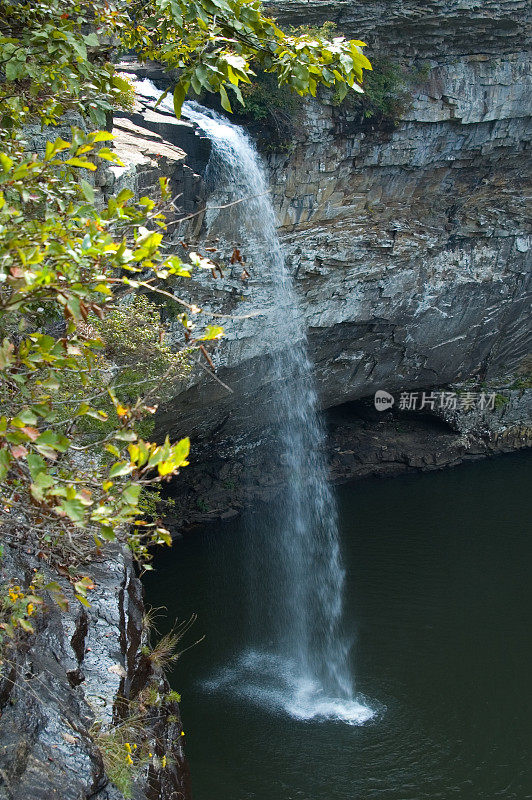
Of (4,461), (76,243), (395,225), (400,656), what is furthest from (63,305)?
(395,225)

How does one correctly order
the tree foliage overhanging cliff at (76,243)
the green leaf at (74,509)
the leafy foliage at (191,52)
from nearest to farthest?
the green leaf at (74,509) < the tree foliage overhanging cliff at (76,243) < the leafy foliage at (191,52)

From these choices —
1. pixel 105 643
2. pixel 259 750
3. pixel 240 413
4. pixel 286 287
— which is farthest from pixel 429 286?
pixel 105 643

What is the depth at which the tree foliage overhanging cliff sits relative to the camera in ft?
8.59

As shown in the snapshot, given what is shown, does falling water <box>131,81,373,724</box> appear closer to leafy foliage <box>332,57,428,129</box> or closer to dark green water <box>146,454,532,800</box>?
dark green water <box>146,454,532,800</box>

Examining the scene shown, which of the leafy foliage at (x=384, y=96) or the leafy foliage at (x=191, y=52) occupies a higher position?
the leafy foliage at (x=384, y=96)

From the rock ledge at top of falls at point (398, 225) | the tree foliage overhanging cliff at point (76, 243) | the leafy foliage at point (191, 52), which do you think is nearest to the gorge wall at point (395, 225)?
the rock ledge at top of falls at point (398, 225)

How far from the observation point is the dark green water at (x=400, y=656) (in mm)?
8453

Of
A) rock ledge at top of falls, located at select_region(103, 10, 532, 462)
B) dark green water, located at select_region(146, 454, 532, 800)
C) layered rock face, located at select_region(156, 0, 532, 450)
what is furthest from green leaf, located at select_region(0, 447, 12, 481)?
layered rock face, located at select_region(156, 0, 532, 450)

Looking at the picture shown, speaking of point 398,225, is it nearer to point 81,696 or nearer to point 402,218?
point 402,218

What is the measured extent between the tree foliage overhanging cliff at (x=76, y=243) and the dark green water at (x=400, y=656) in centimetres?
585

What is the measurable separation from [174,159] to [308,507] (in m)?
8.54

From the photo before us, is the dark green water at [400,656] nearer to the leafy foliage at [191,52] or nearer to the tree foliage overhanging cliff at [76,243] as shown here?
the tree foliage overhanging cliff at [76,243]

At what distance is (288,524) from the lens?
51.8 ft

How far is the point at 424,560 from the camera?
13586 millimetres
